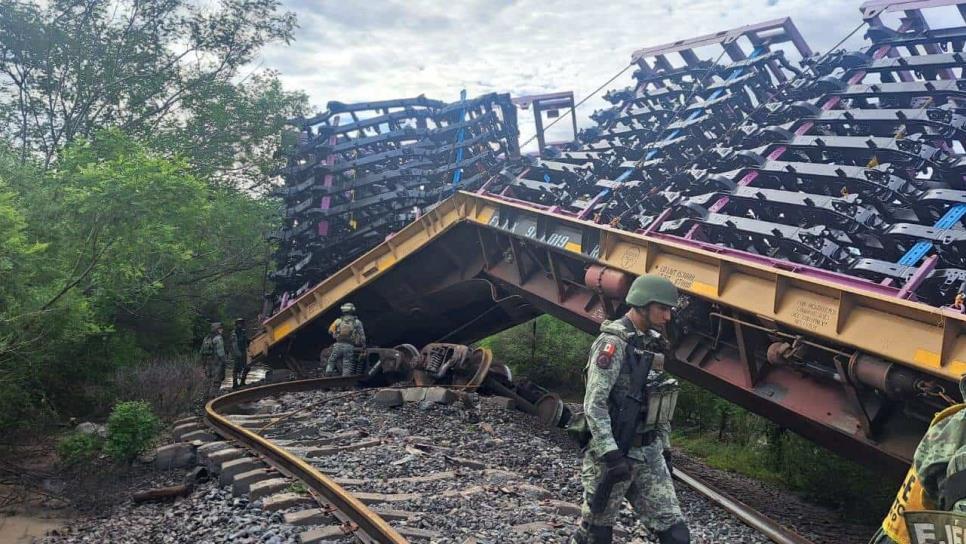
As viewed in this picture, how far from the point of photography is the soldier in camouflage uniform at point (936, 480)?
2.13 metres

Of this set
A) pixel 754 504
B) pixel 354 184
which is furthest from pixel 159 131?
pixel 754 504

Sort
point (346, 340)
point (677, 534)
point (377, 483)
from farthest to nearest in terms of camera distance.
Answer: point (346, 340) → point (377, 483) → point (677, 534)

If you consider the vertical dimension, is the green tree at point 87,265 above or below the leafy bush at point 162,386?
above

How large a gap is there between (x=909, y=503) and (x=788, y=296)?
3557 mm

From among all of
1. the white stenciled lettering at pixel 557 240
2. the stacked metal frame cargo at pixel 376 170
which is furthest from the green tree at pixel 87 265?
the white stenciled lettering at pixel 557 240

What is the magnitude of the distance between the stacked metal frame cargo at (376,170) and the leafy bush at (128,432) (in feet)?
18.1

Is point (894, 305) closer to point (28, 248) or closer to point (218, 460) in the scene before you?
point (218, 460)

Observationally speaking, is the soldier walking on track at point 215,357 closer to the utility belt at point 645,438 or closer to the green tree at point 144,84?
the green tree at point 144,84


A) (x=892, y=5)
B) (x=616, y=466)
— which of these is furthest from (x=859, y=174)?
(x=616, y=466)

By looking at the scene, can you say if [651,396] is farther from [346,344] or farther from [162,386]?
[162,386]

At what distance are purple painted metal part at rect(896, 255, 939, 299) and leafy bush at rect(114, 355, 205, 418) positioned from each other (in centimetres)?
969

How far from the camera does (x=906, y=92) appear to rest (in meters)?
7.71

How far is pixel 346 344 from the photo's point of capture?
38.7ft

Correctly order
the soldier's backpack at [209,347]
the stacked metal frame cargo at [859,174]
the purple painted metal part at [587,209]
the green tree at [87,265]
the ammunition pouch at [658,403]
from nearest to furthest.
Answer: the ammunition pouch at [658,403] < the stacked metal frame cargo at [859,174] < the green tree at [87,265] < the purple painted metal part at [587,209] < the soldier's backpack at [209,347]
